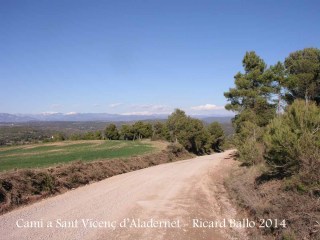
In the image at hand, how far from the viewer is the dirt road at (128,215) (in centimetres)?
1097

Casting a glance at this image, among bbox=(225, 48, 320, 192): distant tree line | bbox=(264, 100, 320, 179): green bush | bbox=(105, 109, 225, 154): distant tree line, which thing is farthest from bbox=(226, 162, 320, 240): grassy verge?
bbox=(105, 109, 225, 154): distant tree line

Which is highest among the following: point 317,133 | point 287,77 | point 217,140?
point 287,77

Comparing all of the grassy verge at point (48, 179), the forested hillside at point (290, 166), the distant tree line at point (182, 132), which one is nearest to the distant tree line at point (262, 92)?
the forested hillside at point (290, 166)

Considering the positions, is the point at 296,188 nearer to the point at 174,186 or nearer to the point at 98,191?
the point at 174,186

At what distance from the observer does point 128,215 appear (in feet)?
43.2

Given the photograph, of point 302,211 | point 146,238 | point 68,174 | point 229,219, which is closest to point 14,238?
point 146,238

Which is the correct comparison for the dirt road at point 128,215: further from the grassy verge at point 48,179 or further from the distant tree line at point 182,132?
the distant tree line at point 182,132

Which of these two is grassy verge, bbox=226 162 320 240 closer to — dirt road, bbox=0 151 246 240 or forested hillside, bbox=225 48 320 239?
forested hillside, bbox=225 48 320 239

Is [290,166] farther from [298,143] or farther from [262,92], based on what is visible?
[262,92]

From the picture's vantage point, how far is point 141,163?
35.8 m

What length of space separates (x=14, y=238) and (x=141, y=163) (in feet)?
84.3

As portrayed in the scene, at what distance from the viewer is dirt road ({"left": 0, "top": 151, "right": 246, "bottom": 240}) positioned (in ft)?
36.0

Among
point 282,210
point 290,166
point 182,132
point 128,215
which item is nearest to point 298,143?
point 290,166

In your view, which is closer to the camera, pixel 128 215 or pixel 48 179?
pixel 128 215
